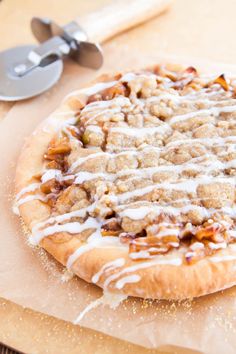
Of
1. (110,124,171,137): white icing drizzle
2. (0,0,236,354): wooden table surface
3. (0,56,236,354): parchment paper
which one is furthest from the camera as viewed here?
(0,0,236,354): wooden table surface

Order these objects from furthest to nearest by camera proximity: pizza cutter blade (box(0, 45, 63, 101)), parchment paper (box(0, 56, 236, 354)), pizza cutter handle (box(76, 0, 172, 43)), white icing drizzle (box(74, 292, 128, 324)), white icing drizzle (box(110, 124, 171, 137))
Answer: pizza cutter handle (box(76, 0, 172, 43)), pizza cutter blade (box(0, 45, 63, 101)), white icing drizzle (box(110, 124, 171, 137)), white icing drizzle (box(74, 292, 128, 324)), parchment paper (box(0, 56, 236, 354))

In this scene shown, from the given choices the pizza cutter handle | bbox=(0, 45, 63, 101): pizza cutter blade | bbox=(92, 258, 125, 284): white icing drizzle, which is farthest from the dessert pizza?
the pizza cutter handle

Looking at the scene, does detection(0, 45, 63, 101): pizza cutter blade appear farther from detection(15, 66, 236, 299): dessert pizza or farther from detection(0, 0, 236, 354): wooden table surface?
detection(15, 66, 236, 299): dessert pizza

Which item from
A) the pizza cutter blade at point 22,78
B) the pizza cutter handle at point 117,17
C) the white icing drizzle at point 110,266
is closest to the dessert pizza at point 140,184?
the white icing drizzle at point 110,266

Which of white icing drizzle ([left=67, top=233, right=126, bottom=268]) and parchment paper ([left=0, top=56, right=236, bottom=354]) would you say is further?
white icing drizzle ([left=67, top=233, right=126, bottom=268])

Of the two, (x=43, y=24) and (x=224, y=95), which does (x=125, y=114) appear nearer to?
(x=224, y=95)

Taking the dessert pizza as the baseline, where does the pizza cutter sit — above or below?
above

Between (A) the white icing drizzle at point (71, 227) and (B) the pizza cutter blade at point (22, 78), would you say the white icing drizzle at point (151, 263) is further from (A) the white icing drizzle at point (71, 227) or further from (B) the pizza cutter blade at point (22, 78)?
(B) the pizza cutter blade at point (22, 78)
